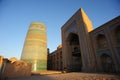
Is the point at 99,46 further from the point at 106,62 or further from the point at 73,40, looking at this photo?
the point at 73,40

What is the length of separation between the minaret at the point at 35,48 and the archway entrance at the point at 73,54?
29.4 feet

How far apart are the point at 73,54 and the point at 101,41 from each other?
33.8 feet

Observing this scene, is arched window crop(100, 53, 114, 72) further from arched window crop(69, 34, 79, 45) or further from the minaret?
the minaret

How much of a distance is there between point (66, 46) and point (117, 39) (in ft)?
43.2

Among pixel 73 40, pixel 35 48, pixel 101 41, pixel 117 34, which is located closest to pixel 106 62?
pixel 101 41

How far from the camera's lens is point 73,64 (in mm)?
22844

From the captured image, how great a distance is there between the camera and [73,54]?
24.0m

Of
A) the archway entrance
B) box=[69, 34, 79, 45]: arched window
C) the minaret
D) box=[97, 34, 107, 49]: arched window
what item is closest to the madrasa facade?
box=[97, 34, 107, 49]: arched window

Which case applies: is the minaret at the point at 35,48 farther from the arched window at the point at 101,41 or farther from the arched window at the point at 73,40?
the arched window at the point at 101,41

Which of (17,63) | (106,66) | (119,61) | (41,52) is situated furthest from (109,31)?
(41,52)

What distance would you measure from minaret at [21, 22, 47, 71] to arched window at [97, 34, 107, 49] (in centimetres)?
1743

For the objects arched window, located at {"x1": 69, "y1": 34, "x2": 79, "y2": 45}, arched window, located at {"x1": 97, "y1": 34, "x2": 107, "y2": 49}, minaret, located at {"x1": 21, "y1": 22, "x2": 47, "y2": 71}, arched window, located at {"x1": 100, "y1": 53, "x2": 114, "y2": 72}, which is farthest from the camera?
minaret, located at {"x1": 21, "y1": 22, "x2": 47, "y2": 71}

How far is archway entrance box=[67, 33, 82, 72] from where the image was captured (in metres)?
22.7

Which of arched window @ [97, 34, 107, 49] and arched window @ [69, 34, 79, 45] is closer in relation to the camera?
arched window @ [97, 34, 107, 49]
